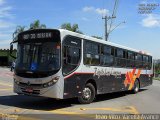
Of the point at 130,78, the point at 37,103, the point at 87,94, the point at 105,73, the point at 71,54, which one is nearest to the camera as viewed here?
the point at 71,54

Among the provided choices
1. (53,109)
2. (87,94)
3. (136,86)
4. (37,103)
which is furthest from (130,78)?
(53,109)

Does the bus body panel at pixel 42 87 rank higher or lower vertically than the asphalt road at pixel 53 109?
higher

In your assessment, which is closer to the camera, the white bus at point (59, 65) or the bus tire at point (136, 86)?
the white bus at point (59, 65)

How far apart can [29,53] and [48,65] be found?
105 cm

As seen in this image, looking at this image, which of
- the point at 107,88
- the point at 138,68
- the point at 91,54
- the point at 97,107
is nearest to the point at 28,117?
the point at 97,107

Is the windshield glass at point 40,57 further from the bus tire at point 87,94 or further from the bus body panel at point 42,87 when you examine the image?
the bus tire at point 87,94

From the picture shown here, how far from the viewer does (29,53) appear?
14203 millimetres

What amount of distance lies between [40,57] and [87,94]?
3036 mm

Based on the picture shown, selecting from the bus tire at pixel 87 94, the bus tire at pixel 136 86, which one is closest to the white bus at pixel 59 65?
the bus tire at pixel 87 94

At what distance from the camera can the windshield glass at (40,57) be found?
1366cm

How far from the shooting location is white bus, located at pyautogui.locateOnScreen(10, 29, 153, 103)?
13625 mm

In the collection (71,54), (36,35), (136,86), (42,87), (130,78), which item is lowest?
(136,86)

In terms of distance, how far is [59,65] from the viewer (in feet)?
44.6

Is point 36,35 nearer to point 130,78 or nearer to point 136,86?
point 130,78
